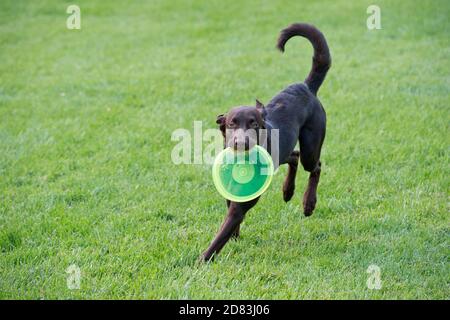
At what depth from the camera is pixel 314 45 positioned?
540 cm

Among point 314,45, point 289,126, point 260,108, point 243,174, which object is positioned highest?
point 314,45

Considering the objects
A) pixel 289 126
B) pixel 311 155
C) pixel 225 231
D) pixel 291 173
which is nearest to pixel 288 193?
pixel 291 173

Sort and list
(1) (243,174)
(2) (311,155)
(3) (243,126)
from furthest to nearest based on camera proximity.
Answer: (2) (311,155) → (1) (243,174) → (3) (243,126)

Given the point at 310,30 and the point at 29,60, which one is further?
the point at 29,60

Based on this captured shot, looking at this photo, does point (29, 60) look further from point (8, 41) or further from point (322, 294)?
point (322, 294)

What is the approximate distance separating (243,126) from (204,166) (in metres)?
2.25

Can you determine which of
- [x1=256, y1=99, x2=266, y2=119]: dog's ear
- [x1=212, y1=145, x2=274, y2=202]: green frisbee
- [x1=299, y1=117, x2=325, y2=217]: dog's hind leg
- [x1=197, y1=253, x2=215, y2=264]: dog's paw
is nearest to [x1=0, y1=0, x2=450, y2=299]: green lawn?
[x1=197, y1=253, x2=215, y2=264]: dog's paw

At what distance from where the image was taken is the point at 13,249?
4.84 metres

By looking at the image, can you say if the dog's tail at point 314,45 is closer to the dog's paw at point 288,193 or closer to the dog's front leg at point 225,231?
the dog's paw at point 288,193

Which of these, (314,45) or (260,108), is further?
(314,45)

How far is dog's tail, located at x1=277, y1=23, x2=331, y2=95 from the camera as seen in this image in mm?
5305

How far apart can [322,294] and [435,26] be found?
8.45m

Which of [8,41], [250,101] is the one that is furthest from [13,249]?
[8,41]

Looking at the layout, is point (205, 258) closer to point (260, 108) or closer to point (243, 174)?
point (243, 174)
